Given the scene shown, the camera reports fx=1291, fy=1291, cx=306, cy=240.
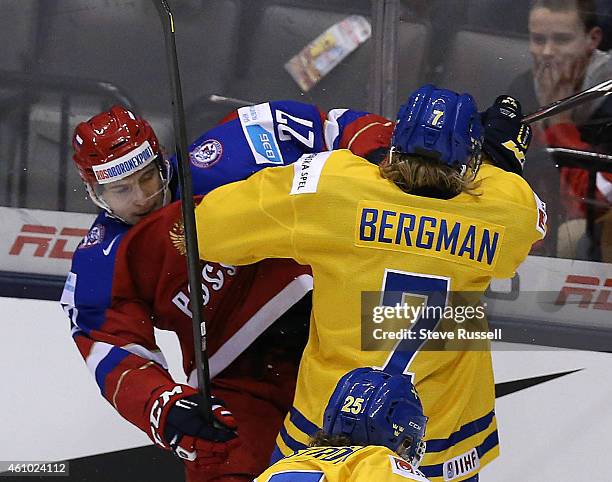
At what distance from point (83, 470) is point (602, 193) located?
4.81 ft

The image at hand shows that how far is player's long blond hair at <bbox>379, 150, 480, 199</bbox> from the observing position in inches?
83.7

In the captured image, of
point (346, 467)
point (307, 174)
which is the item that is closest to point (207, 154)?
point (307, 174)

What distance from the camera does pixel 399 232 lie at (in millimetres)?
2125

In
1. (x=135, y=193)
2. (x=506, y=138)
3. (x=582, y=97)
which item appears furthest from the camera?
(x=582, y=97)

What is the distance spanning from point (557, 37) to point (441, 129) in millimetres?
1324

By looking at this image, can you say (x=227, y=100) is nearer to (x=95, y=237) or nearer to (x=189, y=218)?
(x=95, y=237)

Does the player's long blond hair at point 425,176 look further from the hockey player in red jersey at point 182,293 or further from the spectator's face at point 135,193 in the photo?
the spectator's face at point 135,193

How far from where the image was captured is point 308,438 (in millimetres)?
2287

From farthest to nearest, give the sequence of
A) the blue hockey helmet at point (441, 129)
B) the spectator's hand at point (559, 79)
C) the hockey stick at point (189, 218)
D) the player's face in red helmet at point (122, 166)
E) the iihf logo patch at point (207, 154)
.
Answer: the spectator's hand at point (559, 79)
the iihf logo patch at point (207, 154)
the player's face in red helmet at point (122, 166)
the hockey stick at point (189, 218)
the blue hockey helmet at point (441, 129)

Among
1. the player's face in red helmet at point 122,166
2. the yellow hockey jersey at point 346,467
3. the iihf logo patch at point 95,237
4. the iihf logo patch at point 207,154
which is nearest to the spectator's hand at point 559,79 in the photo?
the iihf logo patch at point 207,154

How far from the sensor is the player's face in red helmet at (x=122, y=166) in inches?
98.7

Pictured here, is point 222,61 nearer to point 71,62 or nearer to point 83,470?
point 71,62

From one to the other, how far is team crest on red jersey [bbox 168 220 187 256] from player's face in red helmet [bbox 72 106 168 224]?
7 cm

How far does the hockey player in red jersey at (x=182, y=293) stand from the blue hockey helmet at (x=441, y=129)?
30 cm
